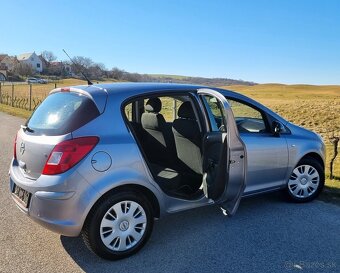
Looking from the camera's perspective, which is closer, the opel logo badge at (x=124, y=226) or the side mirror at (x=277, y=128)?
the opel logo badge at (x=124, y=226)

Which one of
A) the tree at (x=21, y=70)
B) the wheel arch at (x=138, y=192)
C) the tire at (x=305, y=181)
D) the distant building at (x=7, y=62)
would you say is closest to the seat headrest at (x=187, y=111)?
the wheel arch at (x=138, y=192)

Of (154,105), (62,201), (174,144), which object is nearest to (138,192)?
Answer: (62,201)

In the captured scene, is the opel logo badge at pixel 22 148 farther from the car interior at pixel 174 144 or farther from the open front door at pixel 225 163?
the open front door at pixel 225 163

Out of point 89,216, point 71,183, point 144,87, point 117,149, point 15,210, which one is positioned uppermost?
point 144,87

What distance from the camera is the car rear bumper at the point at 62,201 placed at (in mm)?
3434

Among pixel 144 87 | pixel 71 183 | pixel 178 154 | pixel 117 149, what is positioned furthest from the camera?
pixel 178 154

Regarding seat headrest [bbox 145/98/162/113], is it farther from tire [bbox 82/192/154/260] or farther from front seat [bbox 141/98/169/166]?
tire [bbox 82/192/154/260]

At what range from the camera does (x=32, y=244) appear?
13.4 feet

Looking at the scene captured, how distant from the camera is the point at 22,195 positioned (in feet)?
12.6

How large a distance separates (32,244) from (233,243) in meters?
2.18

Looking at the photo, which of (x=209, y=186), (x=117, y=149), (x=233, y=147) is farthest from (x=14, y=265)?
(x=233, y=147)

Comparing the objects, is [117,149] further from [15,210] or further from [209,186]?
[15,210]

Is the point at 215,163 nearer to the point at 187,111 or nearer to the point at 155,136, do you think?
the point at 187,111

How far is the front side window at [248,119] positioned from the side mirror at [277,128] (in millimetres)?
113
